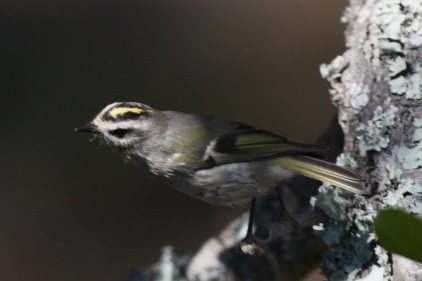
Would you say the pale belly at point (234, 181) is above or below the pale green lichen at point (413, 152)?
below

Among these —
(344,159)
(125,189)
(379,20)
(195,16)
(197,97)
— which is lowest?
(125,189)

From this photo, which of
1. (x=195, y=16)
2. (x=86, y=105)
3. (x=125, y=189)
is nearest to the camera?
(x=125, y=189)

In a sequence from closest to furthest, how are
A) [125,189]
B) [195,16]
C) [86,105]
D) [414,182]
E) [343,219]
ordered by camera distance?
[414,182]
[343,219]
[125,189]
[86,105]
[195,16]

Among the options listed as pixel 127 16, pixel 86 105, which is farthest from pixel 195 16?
pixel 86 105

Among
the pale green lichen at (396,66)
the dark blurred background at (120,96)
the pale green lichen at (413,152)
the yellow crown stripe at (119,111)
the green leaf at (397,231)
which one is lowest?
the dark blurred background at (120,96)

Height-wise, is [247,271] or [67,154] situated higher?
[247,271]

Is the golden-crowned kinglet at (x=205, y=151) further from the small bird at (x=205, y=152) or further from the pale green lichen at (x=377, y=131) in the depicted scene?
the pale green lichen at (x=377, y=131)

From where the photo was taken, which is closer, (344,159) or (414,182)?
(414,182)

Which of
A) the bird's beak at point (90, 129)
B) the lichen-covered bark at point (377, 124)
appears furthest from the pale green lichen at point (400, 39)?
the bird's beak at point (90, 129)

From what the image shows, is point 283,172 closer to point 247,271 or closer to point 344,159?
point 344,159
